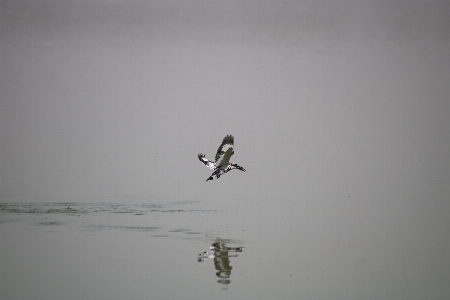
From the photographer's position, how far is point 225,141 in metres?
17.0

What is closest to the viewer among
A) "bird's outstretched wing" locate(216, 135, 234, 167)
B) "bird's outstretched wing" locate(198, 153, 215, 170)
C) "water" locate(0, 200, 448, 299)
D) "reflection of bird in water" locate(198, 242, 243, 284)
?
"water" locate(0, 200, 448, 299)

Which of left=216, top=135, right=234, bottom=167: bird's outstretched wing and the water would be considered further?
left=216, top=135, right=234, bottom=167: bird's outstretched wing

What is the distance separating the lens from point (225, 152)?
55.2 ft

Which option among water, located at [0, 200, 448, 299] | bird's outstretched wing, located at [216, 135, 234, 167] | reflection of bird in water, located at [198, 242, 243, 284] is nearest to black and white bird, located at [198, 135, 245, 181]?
bird's outstretched wing, located at [216, 135, 234, 167]

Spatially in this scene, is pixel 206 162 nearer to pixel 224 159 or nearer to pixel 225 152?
pixel 224 159

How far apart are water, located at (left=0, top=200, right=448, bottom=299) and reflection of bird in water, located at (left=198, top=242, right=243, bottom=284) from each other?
1 cm

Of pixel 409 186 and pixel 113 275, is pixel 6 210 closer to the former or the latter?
pixel 113 275

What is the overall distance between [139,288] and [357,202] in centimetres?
711

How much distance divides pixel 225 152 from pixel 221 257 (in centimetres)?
599

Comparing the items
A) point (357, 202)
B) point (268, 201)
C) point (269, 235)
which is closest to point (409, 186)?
Answer: point (357, 202)

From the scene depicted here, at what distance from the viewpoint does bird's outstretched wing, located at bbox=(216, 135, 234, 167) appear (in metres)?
16.8

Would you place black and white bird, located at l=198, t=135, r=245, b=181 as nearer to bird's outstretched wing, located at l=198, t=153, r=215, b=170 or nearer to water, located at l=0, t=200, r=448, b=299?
bird's outstretched wing, located at l=198, t=153, r=215, b=170

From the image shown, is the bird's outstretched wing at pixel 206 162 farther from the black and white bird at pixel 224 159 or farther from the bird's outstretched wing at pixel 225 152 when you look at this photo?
the bird's outstretched wing at pixel 225 152

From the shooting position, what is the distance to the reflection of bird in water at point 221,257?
10195 mm
